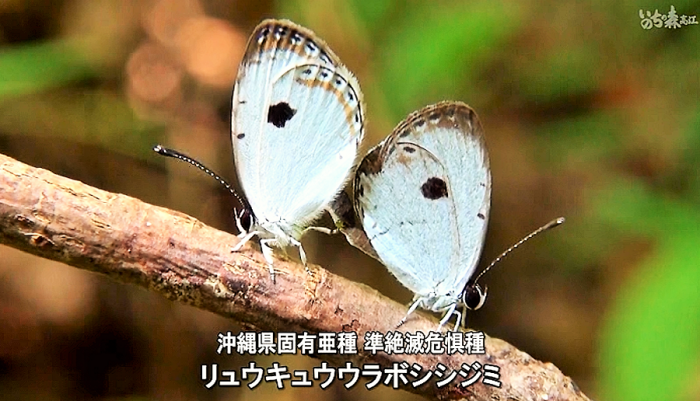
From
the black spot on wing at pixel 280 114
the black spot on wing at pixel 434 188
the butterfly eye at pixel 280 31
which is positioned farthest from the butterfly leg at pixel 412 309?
the butterfly eye at pixel 280 31

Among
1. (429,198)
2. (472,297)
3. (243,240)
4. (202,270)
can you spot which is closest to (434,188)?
(429,198)

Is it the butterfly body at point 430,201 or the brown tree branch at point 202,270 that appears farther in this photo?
the butterfly body at point 430,201

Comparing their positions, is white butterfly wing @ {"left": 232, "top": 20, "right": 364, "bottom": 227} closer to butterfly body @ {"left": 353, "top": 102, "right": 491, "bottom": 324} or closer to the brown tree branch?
butterfly body @ {"left": 353, "top": 102, "right": 491, "bottom": 324}

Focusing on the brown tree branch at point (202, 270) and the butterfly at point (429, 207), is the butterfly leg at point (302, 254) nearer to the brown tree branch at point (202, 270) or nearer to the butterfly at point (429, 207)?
the brown tree branch at point (202, 270)

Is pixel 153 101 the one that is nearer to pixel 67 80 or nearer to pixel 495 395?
pixel 67 80

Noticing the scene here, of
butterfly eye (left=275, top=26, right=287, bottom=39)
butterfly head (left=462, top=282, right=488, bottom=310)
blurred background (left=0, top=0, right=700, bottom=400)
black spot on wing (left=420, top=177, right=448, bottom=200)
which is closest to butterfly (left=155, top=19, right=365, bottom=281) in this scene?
butterfly eye (left=275, top=26, right=287, bottom=39)

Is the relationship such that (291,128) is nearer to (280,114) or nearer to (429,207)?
(280,114)

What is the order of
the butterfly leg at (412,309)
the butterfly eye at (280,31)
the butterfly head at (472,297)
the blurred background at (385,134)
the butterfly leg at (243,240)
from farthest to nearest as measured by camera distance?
the blurred background at (385,134), the butterfly head at (472,297), the butterfly eye at (280,31), the butterfly leg at (412,309), the butterfly leg at (243,240)
